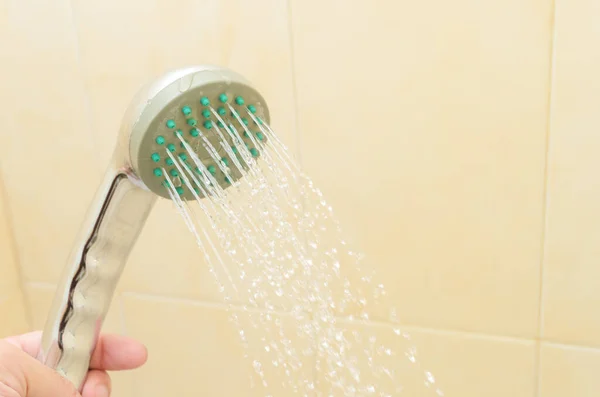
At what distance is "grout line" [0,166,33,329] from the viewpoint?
2.88ft

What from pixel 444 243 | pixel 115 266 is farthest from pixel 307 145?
pixel 115 266

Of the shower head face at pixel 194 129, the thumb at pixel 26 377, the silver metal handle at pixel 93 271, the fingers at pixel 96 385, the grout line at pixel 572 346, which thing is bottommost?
the grout line at pixel 572 346

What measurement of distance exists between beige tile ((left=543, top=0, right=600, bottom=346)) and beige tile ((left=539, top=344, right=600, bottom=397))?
0.04ft

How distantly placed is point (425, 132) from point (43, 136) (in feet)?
1.55

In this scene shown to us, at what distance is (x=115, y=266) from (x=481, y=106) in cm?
35

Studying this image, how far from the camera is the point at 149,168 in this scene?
1.38ft

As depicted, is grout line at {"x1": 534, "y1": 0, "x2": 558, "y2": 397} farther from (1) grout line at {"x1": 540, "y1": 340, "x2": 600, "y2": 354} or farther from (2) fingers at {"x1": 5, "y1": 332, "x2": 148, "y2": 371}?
(2) fingers at {"x1": 5, "y1": 332, "x2": 148, "y2": 371}

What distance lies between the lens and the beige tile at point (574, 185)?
0.57m

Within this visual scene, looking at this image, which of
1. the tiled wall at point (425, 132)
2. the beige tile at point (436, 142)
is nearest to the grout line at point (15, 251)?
the tiled wall at point (425, 132)

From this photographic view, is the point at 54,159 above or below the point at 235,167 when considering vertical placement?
below

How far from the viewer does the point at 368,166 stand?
676mm

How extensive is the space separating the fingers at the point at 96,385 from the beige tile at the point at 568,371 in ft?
1.37

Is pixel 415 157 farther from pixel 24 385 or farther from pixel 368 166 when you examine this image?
pixel 24 385

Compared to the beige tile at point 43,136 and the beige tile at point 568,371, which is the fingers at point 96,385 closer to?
the beige tile at point 43,136
